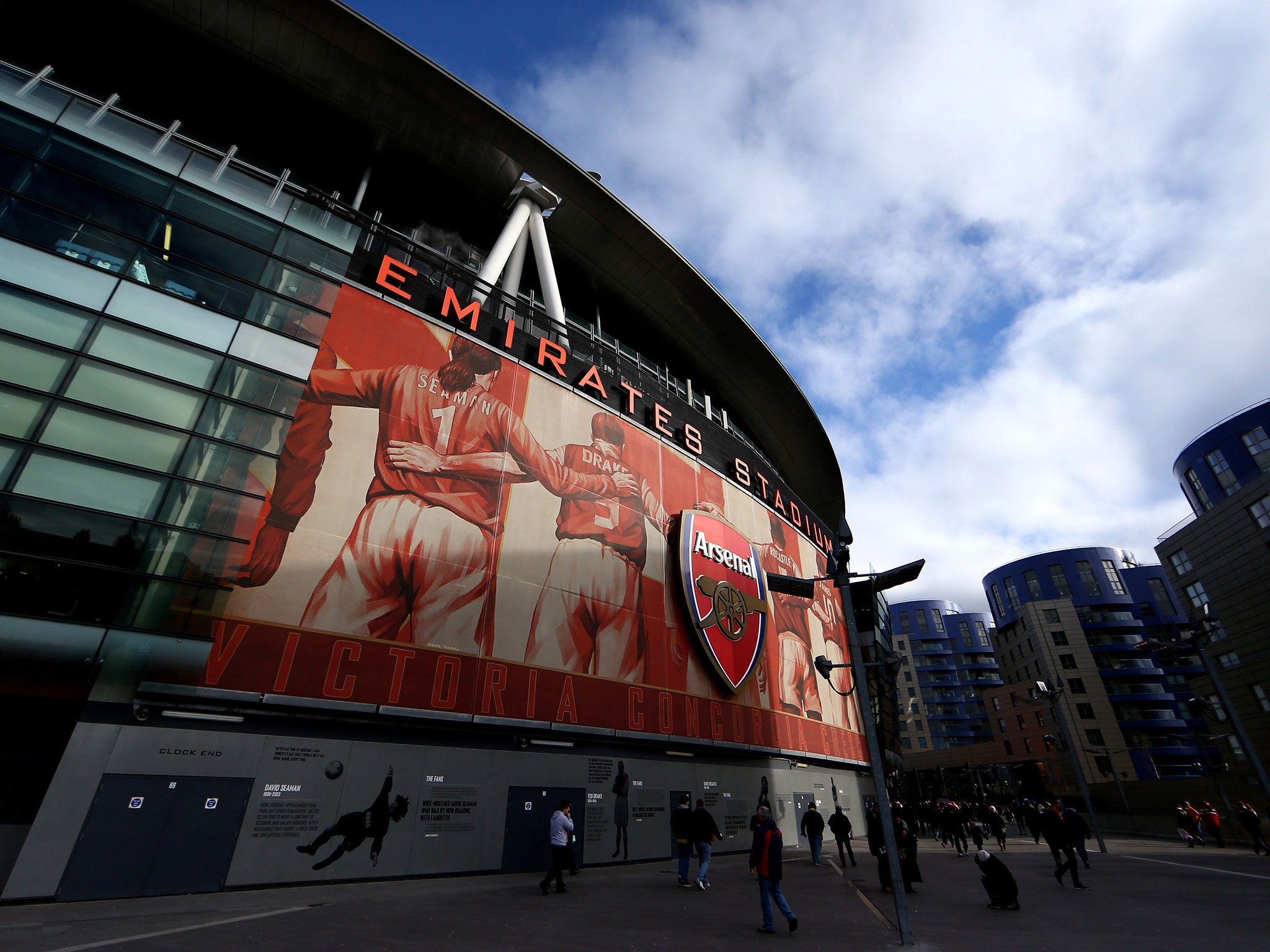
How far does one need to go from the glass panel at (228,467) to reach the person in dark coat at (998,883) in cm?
1843

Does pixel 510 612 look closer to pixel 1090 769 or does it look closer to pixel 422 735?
pixel 422 735

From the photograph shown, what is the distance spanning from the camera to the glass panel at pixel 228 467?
1439 cm

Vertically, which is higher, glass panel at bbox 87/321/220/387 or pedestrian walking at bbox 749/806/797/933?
glass panel at bbox 87/321/220/387

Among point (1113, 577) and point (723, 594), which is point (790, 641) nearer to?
point (723, 594)

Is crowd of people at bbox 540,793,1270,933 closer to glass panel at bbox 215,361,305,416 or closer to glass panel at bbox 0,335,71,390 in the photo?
glass panel at bbox 215,361,305,416

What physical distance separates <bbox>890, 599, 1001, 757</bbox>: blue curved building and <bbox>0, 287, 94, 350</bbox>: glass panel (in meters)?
117

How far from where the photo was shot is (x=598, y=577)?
21391 mm

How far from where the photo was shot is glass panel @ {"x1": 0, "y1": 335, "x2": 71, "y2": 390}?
12.8 meters

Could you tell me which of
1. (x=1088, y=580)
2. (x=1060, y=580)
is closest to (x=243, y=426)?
(x=1060, y=580)

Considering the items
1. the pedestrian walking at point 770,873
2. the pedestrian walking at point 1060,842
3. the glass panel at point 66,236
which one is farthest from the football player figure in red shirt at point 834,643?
the glass panel at point 66,236

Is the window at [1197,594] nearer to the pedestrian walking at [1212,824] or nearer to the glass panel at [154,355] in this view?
the pedestrian walking at [1212,824]

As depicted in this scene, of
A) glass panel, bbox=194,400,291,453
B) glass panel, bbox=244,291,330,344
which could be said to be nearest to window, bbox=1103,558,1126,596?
glass panel, bbox=244,291,330,344

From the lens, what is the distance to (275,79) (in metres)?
24.5

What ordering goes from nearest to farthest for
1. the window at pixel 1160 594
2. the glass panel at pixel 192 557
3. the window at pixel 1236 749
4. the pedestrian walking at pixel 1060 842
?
the glass panel at pixel 192 557
the pedestrian walking at pixel 1060 842
the window at pixel 1236 749
the window at pixel 1160 594
